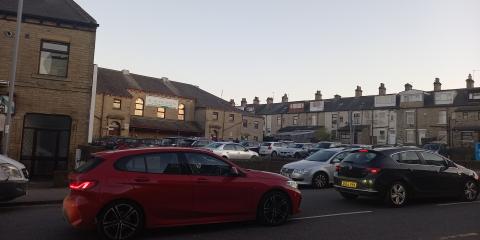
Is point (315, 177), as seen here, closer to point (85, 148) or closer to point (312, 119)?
point (85, 148)

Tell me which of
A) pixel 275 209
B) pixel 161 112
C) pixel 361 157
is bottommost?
pixel 275 209

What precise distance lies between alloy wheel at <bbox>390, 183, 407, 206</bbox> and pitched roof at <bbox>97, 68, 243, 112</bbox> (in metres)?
40.5

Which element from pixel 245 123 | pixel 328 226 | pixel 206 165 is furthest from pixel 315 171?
pixel 245 123

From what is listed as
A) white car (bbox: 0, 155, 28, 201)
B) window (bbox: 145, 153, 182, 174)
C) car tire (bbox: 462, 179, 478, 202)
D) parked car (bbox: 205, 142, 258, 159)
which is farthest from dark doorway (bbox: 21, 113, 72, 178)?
car tire (bbox: 462, 179, 478, 202)

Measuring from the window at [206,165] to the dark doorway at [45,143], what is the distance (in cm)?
1332

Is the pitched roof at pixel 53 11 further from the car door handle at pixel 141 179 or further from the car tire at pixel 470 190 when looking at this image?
the car tire at pixel 470 190

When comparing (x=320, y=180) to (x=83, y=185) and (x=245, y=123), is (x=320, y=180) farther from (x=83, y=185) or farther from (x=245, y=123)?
(x=245, y=123)

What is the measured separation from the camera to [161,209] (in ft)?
24.5

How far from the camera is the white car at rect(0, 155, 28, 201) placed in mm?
10094

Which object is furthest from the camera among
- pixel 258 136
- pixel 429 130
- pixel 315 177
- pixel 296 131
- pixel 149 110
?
pixel 296 131

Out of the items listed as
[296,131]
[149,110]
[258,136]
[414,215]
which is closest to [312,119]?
[296,131]

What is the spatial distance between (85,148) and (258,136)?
48442 mm

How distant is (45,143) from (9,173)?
31.4ft

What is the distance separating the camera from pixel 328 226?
28.2 ft
